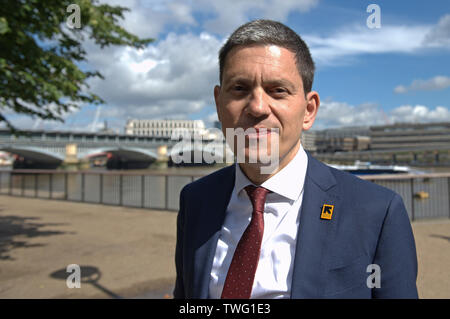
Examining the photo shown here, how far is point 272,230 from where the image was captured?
1.53 metres

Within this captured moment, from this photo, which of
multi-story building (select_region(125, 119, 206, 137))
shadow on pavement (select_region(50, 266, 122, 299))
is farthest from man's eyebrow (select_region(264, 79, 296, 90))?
multi-story building (select_region(125, 119, 206, 137))

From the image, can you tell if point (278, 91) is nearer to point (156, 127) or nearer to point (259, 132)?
point (259, 132)

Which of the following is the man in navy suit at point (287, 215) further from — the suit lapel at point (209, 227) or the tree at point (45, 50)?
the tree at point (45, 50)

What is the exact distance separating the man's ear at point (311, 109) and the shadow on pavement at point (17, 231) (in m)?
7.00

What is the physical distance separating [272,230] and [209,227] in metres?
0.33

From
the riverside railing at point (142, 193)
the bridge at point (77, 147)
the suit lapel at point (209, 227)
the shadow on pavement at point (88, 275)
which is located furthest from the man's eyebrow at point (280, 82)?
the bridge at point (77, 147)

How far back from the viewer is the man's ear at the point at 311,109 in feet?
5.08

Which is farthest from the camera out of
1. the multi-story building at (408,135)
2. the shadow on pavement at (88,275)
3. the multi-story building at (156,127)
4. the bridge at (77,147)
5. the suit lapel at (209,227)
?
the multi-story building at (408,135)

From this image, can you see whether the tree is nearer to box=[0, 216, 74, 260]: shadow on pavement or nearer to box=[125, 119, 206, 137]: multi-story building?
box=[0, 216, 74, 260]: shadow on pavement

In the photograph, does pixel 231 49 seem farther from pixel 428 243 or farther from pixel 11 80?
pixel 428 243

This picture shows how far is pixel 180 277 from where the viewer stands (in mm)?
1934

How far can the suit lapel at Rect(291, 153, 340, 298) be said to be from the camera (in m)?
1.34
